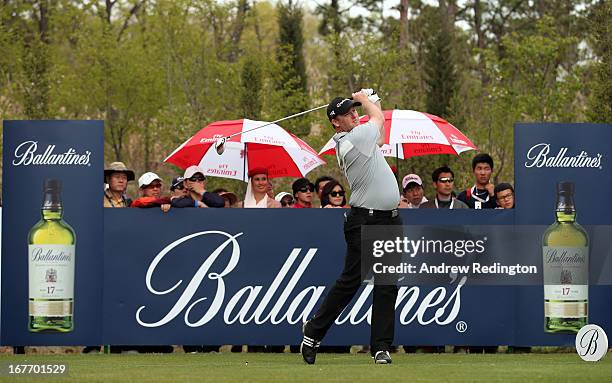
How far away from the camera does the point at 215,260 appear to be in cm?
1229

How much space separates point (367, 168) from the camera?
33.4ft

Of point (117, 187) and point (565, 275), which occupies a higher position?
point (117, 187)

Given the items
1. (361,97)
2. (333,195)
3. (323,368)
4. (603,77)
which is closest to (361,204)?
(361,97)

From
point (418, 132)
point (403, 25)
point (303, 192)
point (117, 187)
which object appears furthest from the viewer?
point (403, 25)

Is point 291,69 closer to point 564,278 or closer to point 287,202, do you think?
point 287,202

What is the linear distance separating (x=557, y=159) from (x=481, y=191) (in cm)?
128

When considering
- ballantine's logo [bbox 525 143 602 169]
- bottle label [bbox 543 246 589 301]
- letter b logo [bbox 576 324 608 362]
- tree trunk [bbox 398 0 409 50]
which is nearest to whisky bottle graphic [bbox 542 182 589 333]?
bottle label [bbox 543 246 589 301]

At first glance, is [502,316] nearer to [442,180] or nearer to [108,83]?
[442,180]

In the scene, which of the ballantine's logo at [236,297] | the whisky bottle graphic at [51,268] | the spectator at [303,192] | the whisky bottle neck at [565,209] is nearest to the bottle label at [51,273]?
the whisky bottle graphic at [51,268]

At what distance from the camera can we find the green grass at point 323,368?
29.1 ft

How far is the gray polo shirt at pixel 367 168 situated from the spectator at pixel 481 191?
3.05 metres

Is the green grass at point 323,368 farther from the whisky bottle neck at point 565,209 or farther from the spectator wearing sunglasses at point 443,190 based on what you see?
the spectator wearing sunglasses at point 443,190

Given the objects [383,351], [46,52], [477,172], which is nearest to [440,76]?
[46,52]

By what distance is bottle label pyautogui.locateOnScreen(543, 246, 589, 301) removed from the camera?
1159 cm
